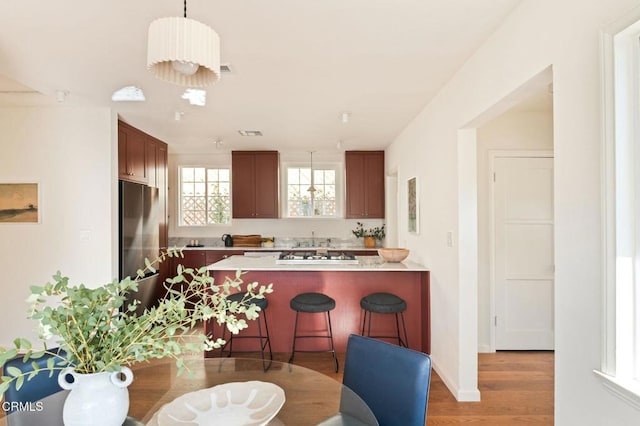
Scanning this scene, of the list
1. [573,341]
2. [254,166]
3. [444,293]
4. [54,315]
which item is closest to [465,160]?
[444,293]

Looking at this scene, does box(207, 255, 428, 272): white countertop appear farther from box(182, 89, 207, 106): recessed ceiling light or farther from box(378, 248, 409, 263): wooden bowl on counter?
box(182, 89, 207, 106): recessed ceiling light

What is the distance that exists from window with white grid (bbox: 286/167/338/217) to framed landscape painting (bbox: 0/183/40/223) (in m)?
3.37

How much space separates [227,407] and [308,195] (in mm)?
4594

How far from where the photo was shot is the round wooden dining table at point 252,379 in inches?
50.9

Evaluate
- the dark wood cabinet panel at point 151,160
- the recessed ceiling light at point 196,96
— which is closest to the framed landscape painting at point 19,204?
the dark wood cabinet panel at point 151,160

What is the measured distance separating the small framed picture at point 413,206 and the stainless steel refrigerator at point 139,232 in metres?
3.19

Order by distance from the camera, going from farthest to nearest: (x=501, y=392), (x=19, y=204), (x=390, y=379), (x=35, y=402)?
(x=19, y=204) < (x=501, y=392) < (x=390, y=379) < (x=35, y=402)

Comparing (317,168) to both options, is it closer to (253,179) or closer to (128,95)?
(253,179)

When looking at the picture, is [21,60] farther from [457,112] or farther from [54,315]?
[457,112]

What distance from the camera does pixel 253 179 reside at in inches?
213

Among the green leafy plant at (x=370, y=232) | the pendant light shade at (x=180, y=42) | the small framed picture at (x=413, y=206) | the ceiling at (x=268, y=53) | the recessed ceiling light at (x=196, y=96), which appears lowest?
the green leafy plant at (x=370, y=232)

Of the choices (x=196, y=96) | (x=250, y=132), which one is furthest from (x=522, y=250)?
(x=196, y=96)

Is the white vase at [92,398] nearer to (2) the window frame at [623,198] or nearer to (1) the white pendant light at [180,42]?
(1) the white pendant light at [180,42]

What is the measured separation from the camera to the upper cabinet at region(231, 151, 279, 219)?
5.38 meters
